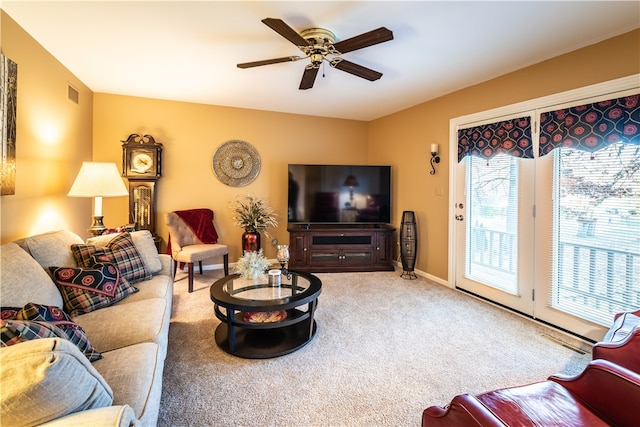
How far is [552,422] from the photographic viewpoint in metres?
1.01

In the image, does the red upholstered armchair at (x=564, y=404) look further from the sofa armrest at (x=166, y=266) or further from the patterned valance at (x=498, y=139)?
the sofa armrest at (x=166, y=266)

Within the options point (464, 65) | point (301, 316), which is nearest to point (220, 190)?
point (301, 316)

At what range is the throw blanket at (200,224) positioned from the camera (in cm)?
414

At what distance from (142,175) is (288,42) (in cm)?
274

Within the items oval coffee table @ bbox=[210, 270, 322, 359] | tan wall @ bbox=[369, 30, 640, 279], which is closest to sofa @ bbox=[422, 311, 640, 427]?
oval coffee table @ bbox=[210, 270, 322, 359]

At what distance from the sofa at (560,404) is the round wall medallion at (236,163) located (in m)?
4.14

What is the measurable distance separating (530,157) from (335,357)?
2575 mm

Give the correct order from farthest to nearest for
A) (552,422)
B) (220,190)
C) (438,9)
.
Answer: (220,190), (438,9), (552,422)

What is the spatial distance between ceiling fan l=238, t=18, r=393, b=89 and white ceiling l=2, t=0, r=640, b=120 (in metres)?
0.09

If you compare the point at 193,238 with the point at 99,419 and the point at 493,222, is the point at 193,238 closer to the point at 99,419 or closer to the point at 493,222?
the point at 99,419

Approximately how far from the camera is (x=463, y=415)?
3.06 ft

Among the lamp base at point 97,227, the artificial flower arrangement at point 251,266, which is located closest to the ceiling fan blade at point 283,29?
the artificial flower arrangement at point 251,266

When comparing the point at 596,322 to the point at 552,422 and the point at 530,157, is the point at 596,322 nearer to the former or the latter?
the point at 530,157

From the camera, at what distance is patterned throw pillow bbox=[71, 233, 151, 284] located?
2193 millimetres
